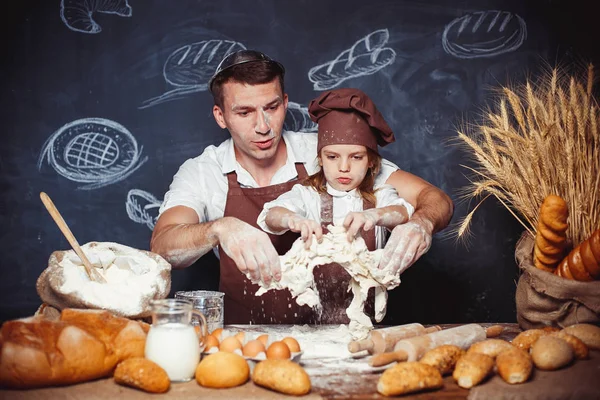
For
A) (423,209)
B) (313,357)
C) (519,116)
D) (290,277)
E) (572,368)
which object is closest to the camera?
(572,368)

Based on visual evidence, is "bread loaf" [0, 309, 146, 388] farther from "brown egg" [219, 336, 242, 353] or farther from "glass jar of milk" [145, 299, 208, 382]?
"brown egg" [219, 336, 242, 353]

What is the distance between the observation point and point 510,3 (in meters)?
3.76

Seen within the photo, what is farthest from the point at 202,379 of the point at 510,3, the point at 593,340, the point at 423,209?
the point at 510,3

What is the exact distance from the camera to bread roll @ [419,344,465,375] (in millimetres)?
1793

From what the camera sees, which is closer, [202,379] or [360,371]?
[202,379]

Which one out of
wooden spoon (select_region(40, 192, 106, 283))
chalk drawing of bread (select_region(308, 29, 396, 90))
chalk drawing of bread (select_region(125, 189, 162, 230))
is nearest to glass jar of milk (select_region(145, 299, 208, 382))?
wooden spoon (select_region(40, 192, 106, 283))

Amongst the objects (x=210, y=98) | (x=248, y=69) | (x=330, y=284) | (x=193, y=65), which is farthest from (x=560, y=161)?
(x=193, y=65)

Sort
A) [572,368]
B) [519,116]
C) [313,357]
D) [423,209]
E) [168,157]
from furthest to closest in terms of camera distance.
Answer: [168,157] < [423,209] < [519,116] < [313,357] < [572,368]

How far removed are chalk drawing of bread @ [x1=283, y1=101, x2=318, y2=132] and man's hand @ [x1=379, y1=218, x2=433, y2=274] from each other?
1382 mm

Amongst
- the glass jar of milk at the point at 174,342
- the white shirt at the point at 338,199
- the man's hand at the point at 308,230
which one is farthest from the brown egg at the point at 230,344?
the white shirt at the point at 338,199

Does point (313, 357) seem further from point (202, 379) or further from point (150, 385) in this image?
point (150, 385)

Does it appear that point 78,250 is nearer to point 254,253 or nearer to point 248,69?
point 254,253

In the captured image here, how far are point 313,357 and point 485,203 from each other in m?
2.14

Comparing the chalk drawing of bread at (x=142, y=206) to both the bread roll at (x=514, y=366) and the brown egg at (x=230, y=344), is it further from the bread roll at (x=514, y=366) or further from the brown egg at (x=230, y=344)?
the bread roll at (x=514, y=366)
